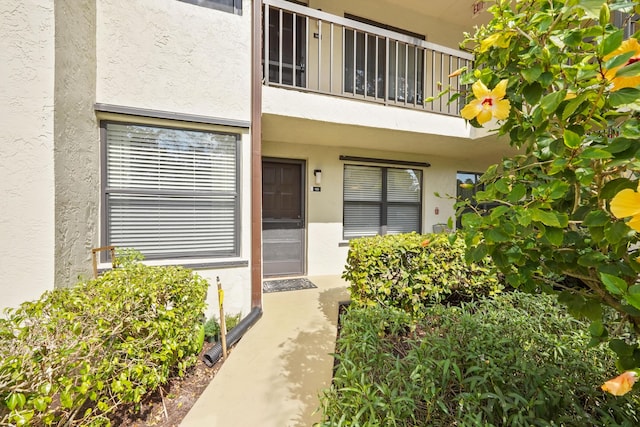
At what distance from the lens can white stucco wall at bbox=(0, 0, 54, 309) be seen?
2447 millimetres

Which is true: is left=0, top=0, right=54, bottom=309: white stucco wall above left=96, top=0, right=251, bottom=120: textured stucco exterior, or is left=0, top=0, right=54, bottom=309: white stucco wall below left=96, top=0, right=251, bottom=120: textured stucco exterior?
below

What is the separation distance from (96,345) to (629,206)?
2.60 m

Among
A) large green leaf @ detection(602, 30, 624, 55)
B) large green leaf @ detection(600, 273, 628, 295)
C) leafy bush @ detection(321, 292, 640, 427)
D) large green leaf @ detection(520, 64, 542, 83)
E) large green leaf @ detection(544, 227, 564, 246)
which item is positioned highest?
large green leaf @ detection(520, 64, 542, 83)

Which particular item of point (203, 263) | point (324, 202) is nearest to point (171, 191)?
point (203, 263)

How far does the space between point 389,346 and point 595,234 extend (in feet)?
5.39

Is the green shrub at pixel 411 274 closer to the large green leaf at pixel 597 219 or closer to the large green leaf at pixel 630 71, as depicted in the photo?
the large green leaf at pixel 597 219

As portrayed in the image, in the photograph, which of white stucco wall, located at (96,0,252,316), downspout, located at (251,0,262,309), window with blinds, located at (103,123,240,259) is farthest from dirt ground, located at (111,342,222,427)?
window with blinds, located at (103,123,240,259)

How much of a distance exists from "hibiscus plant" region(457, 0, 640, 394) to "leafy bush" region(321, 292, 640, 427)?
0.77m

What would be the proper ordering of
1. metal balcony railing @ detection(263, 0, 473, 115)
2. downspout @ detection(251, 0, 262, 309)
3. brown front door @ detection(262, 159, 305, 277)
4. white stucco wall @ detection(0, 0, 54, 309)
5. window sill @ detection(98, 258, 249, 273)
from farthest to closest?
brown front door @ detection(262, 159, 305, 277)
metal balcony railing @ detection(263, 0, 473, 115)
downspout @ detection(251, 0, 262, 309)
window sill @ detection(98, 258, 249, 273)
white stucco wall @ detection(0, 0, 54, 309)

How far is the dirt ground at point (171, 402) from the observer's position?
213 centimetres

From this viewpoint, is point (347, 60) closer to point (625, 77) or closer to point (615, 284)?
point (625, 77)

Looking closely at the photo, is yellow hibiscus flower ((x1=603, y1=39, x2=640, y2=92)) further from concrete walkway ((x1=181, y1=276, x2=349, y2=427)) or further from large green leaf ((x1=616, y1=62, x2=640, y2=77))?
concrete walkway ((x1=181, y1=276, x2=349, y2=427))

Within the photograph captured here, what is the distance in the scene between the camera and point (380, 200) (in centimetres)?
635

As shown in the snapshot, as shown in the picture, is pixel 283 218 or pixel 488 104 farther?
pixel 283 218
